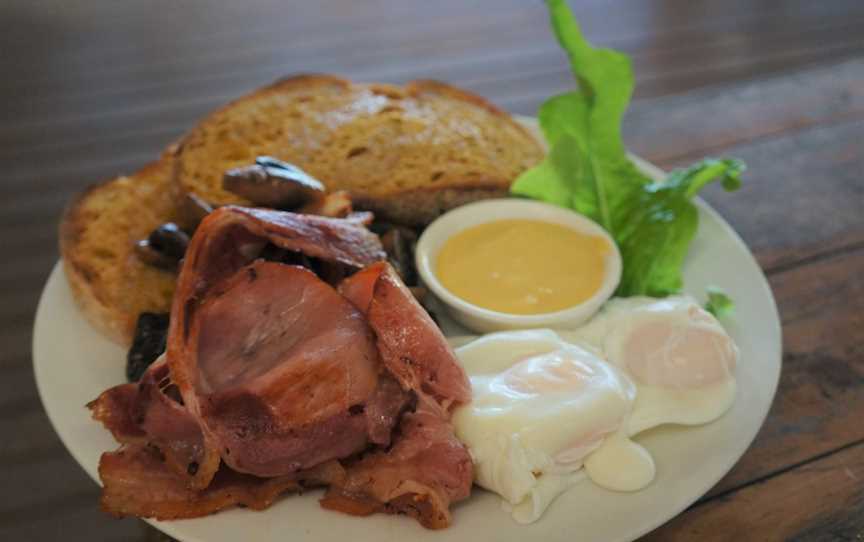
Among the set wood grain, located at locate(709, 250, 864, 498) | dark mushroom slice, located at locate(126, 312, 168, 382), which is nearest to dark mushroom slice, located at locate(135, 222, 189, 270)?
dark mushroom slice, located at locate(126, 312, 168, 382)

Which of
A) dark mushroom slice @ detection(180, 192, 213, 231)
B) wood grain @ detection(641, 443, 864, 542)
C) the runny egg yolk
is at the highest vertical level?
dark mushroom slice @ detection(180, 192, 213, 231)

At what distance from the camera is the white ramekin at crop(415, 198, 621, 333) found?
2.60 metres

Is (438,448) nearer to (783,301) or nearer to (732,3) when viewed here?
(783,301)

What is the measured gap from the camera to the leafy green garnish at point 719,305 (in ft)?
9.01

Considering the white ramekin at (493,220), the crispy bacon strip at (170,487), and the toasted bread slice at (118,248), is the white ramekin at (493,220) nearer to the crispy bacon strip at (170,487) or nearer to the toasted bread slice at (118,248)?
the crispy bacon strip at (170,487)

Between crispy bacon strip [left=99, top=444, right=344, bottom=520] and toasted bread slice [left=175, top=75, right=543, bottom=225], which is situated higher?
toasted bread slice [left=175, top=75, right=543, bottom=225]

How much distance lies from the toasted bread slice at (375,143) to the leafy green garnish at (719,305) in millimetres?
920

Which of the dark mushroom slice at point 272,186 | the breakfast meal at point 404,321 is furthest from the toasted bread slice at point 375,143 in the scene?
the dark mushroom slice at point 272,186

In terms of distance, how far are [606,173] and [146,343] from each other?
1.83 m

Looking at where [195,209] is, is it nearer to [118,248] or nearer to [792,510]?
[118,248]

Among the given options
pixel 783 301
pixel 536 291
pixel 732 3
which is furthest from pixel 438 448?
pixel 732 3

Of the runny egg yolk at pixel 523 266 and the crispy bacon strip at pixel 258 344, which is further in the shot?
the runny egg yolk at pixel 523 266

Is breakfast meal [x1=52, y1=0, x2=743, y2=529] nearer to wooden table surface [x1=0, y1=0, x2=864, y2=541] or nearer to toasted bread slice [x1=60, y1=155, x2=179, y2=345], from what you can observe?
toasted bread slice [x1=60, y1=155, x2=179, y2=345]

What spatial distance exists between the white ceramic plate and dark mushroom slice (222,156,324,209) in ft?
2.16
